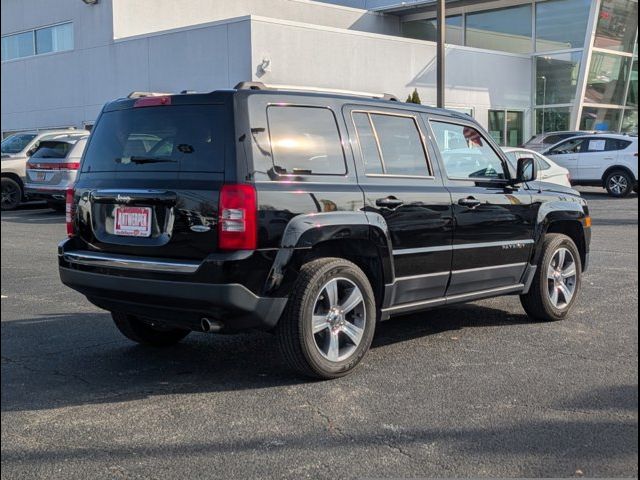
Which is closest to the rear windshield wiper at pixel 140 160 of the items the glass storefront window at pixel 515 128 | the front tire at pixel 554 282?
the front tire at pixel 554 282

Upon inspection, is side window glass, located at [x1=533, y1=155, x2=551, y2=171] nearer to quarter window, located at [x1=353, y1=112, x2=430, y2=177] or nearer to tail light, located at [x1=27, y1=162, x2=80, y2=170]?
tail light, located at [x1=27, y1=162, x2=80, y2=170]

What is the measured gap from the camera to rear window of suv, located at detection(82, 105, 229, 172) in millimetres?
4676

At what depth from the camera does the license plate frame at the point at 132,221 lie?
4.73 meters

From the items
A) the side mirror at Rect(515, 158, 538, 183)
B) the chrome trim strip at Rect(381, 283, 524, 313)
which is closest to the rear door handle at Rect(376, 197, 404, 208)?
the chrome trim strip at Rect(381, 283, 524, 313)

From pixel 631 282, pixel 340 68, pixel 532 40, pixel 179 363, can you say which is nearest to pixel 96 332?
pixel 179 363

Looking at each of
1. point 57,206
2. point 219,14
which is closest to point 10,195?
point 57,206

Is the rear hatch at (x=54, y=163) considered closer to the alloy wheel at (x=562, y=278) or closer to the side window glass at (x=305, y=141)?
the alloy wheel at (x=562, y=278)

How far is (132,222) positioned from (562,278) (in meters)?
3.85

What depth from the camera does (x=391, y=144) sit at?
18.2 ft

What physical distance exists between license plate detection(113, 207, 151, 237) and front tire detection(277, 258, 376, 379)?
3.28ft

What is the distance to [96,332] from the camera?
6.19 meters

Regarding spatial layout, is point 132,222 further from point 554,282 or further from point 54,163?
point 54,163

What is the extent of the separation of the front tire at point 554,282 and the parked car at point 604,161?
14.3m

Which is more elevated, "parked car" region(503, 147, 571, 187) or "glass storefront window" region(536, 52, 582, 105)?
"glass storefront window" region(536, 52, 582, 105)
